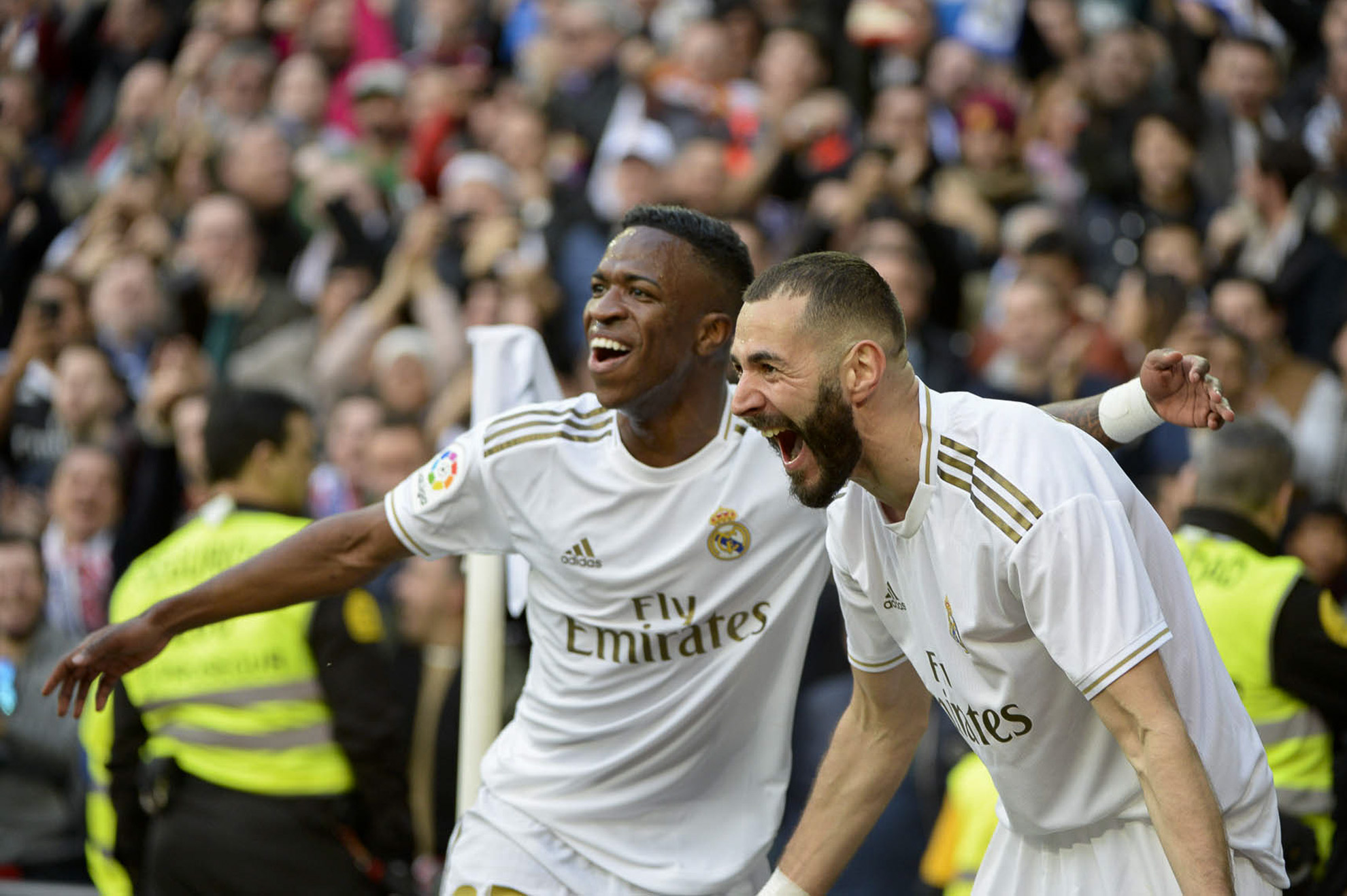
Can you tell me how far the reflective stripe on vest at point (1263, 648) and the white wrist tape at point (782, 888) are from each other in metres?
1.95

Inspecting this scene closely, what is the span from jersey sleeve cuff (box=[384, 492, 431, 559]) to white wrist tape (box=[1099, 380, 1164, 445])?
1.78m

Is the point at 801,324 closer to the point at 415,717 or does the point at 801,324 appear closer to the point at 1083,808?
the point at 1083,808

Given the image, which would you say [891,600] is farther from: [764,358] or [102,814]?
[102,814]

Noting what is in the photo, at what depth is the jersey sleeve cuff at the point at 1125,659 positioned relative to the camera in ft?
10.1

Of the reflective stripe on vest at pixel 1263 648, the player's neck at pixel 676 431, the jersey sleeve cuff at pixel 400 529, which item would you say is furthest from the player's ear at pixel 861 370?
the reflective stripe on vest at pixel 1263 648

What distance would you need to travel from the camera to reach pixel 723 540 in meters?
4.36

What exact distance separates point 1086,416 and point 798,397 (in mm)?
1009

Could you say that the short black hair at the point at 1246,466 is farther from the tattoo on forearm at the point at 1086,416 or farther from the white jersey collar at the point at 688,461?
the white jersey collar at the point at 688,461

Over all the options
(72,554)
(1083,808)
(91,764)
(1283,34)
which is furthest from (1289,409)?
(72,554)

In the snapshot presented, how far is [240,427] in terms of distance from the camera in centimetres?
601

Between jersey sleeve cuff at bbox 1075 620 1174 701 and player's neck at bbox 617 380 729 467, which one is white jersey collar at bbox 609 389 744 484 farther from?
jersey sleeve cuff at bbox 1075 620 1174 701

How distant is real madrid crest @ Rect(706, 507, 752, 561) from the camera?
171 inches

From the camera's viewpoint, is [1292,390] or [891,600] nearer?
[891,600]

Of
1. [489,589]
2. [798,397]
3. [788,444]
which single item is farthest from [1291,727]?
[798,397]
